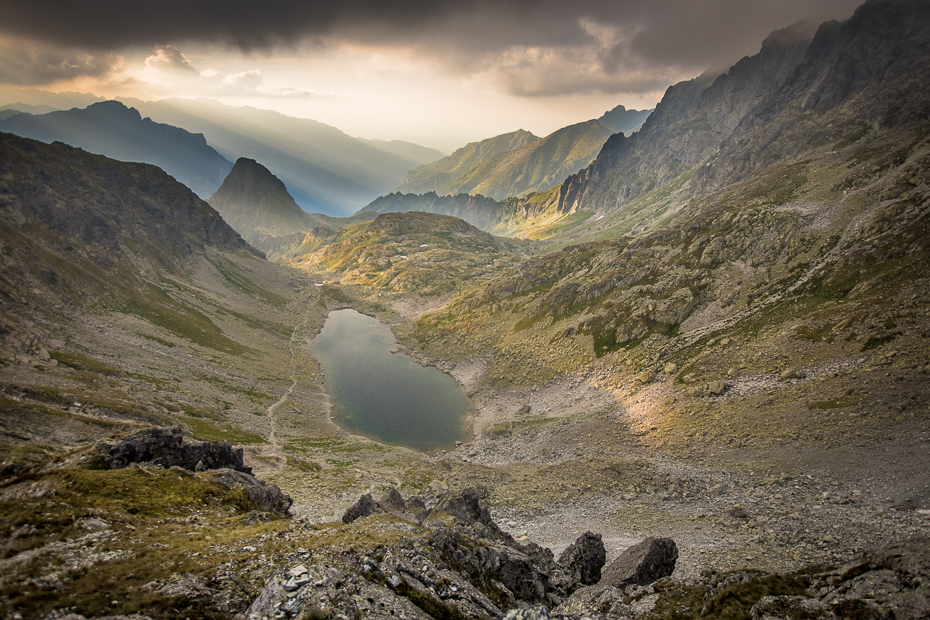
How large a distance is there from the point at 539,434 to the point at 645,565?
4466 centimetres

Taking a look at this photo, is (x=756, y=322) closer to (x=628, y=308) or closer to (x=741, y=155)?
(x=628, y=308)

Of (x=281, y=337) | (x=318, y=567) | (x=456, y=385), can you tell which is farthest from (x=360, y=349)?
(x=318, y=567)

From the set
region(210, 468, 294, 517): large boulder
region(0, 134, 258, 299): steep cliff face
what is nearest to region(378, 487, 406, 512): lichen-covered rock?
region(210, 468, 294, 517): large boulder

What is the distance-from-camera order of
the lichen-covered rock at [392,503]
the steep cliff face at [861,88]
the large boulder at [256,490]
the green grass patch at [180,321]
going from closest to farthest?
the large boulder at [256,490], the lichen-covered rock at [392,503], the green grass patch at [180,321], the steep cliff face at [861,88]

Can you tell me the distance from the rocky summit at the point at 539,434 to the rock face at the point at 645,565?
0.58ft

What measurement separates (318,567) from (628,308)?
297ft

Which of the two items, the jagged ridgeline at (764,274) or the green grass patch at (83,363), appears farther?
the green grass patch at (83,363)

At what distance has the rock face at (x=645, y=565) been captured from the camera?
26.8 meters

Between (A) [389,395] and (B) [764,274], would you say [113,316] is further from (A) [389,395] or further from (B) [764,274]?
(B) [764,274]

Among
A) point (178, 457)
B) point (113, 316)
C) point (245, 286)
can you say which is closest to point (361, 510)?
point (178, 457)

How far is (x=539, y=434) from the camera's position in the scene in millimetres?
71375

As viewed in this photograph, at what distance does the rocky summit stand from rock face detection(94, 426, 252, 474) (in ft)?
0.81

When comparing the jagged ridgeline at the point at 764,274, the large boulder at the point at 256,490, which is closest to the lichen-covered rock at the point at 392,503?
the large boulder at the point at 256,490

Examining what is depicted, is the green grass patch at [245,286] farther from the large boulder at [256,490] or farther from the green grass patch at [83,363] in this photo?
the large boulder at [256,490]
